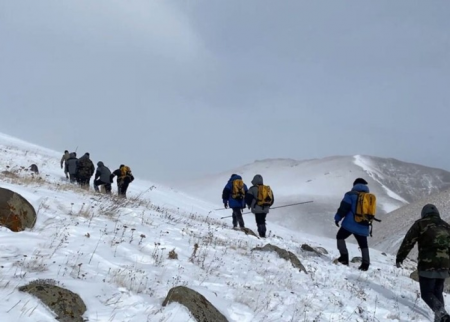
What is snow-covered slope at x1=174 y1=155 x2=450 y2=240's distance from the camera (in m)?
76.7

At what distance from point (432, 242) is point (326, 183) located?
101974 millimetres

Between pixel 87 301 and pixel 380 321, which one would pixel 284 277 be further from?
pixel 87 301

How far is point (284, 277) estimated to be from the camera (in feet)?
27.6

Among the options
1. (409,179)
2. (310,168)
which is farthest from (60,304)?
(409,179)

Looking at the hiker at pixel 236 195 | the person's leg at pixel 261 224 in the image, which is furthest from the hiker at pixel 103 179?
the person's leg at pixel 261 224

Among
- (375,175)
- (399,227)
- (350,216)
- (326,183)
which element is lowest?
(350,216)

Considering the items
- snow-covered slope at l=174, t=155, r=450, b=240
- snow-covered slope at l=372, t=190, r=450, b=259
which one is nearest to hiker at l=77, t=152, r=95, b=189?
snow-covered slope at l=372, t=190, r=450, b=259

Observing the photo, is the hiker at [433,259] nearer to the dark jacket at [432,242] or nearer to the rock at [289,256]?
the dark jacket at [432,242]

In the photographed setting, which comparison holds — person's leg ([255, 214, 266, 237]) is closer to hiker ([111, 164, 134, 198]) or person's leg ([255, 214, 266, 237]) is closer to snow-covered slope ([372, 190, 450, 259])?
hiker ([111, 164, 134, 198])

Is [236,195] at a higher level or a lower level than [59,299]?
higher

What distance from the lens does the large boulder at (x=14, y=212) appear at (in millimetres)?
6205

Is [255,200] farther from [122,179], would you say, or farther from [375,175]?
[375,175]

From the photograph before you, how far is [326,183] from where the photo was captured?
107 metres

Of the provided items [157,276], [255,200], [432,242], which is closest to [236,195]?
[255,200]
